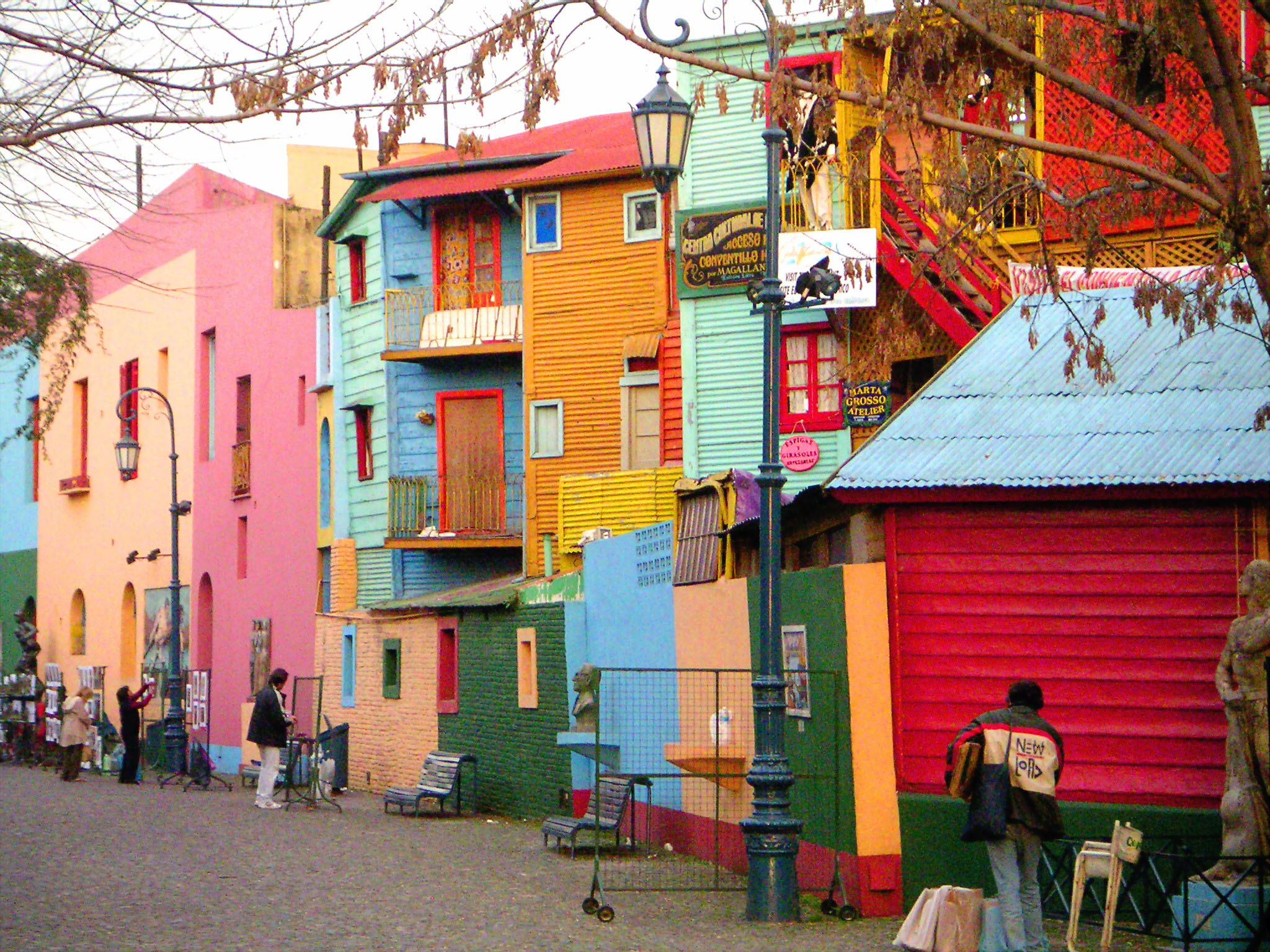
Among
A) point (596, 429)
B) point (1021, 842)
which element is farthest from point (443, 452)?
point (1021, 842)

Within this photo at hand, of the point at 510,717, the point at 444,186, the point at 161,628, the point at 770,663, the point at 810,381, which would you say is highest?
the point at 444,186

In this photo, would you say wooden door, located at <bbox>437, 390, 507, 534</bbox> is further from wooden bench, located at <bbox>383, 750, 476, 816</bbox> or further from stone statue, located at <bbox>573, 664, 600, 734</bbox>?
stone statue, located at <bbox>573, 664, 600, 734</bbox>

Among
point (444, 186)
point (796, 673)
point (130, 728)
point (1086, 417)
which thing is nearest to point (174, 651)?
point (130, 728)

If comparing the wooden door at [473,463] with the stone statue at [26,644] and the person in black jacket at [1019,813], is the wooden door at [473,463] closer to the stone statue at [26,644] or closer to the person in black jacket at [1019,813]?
the stone statue at [26,644]

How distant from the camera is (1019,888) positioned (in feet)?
34.3

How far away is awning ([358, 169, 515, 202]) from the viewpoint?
29.9m

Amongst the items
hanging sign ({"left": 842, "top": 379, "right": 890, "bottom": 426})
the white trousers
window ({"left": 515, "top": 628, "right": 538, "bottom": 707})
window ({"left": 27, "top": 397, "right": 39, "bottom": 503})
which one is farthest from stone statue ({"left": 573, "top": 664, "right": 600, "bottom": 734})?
window ({"left": 27, "top": 397, "right": 39, "bottom": 503})

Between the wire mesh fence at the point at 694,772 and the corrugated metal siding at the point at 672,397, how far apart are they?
346 inches

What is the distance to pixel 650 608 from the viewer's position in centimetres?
1838

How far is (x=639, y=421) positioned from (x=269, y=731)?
873cm

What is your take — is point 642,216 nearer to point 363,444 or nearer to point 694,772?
point 363,444

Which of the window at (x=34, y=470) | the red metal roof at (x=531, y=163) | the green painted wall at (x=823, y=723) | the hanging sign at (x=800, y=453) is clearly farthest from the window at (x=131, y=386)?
the green painted wall at (x=823, y=723)

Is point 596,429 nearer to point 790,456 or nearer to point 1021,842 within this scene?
point 790,456

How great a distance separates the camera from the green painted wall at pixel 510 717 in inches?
814
